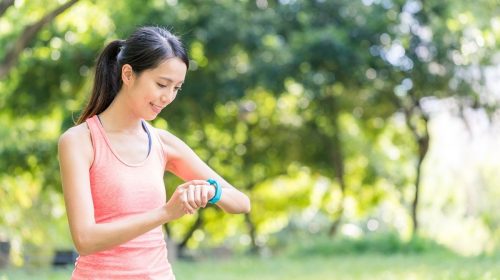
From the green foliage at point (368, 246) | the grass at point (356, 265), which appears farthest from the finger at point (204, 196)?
the green foliage at point (368, 246)

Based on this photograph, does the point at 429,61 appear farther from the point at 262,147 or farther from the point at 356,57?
the point at 262,147

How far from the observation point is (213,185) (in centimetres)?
216

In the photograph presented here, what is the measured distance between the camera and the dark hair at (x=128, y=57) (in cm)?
238

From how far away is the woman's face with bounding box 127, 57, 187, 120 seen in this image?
92.9 inches

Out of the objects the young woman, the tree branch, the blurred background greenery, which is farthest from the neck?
the blurred background greenery

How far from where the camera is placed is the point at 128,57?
2.45 metres

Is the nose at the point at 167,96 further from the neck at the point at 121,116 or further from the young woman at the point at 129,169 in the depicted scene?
the neck at the point at 121,116

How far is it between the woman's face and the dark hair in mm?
17

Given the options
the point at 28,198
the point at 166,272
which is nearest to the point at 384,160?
the point at 28,198

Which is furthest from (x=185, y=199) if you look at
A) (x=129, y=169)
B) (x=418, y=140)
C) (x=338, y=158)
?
(x=338, y=158)

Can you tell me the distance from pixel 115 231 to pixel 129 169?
0.24 m

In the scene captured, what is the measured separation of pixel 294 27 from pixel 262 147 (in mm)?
4725

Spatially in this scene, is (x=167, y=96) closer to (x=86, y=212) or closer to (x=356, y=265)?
(x=86, y=212)

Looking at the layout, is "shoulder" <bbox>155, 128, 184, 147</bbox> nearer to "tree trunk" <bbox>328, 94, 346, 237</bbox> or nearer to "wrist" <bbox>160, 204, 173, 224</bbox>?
"wrist" <bbox>160, 204, 173, 224</bbox>
